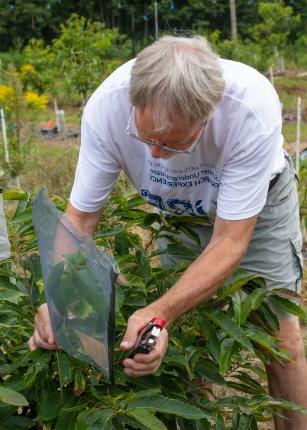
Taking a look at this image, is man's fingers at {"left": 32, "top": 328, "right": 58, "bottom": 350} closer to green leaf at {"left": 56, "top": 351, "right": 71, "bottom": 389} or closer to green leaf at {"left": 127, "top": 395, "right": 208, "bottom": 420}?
green leaf at {"left": 56, "top": 351, "right": 71, "bottom": 389}

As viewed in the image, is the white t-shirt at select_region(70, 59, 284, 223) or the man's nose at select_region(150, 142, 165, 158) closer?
the man's nose at select_region(150, 142, 165, 158)

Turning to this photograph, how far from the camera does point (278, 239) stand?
2.20 metres

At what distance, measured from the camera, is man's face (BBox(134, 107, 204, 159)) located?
1588 millimetres

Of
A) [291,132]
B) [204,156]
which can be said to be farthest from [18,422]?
[291,132]

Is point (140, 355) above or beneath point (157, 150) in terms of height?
beneath

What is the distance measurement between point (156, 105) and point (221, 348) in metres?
0.55

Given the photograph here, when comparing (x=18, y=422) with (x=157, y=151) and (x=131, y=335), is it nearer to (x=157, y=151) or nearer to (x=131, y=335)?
(x=131, y=335)

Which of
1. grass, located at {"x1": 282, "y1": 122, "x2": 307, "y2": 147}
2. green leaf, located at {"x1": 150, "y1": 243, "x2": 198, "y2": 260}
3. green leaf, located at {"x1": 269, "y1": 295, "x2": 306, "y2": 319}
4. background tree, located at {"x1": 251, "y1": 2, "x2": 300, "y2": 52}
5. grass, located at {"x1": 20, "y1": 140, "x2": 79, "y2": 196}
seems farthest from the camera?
background tree, located at {"x1": 251, "y1": 2, "x2": 300, "y2": 52}

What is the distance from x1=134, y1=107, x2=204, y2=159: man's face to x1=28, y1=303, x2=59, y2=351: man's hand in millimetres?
451

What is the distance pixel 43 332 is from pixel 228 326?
41 centimetres

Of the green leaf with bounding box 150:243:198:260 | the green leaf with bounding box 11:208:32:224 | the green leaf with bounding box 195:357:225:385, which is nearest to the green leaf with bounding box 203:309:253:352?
the green leaf with bounding box 195:357:225:385

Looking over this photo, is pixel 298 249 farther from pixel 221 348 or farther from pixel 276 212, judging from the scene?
pixel 221 348

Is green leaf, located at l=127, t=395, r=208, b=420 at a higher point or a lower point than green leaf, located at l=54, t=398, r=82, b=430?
higher

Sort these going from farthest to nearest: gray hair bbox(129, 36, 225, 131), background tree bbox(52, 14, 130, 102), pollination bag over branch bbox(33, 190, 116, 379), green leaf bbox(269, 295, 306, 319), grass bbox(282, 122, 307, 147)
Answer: grass bbox(282, 122, 307, 147), background tree bbox(52, 14, 130, 102), green leaf bbox(269, 295, 306, 319), gray hair bbox(129, 36, 225, 131), pollination bag over branch bbox(33, 190, 116, 379)
